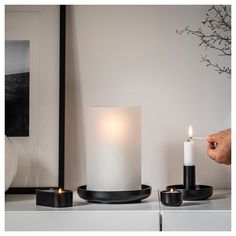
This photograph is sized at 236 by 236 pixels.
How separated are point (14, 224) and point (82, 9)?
700mm

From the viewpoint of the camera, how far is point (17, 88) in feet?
5.14

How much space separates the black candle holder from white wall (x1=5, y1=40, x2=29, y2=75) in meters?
0.56

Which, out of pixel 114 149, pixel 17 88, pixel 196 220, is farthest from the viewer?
pixel 17 88

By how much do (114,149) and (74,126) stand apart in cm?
31

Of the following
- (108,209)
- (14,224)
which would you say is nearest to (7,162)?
(14,224)

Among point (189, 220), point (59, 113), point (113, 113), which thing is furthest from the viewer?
point (59, 113)

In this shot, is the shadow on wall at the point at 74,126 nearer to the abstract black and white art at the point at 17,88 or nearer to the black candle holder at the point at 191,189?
the abstract black and white art at the point at 17,88

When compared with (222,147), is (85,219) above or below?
below

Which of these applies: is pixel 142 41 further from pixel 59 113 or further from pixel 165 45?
pixel 59 113

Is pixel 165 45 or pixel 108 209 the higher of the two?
pixel 165 45

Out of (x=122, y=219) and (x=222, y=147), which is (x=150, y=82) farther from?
(x=122, y=219)

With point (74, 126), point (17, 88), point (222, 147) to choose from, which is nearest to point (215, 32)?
point (222, 147)

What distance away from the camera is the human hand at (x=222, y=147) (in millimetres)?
1359

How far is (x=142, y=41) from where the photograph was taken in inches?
63.4
